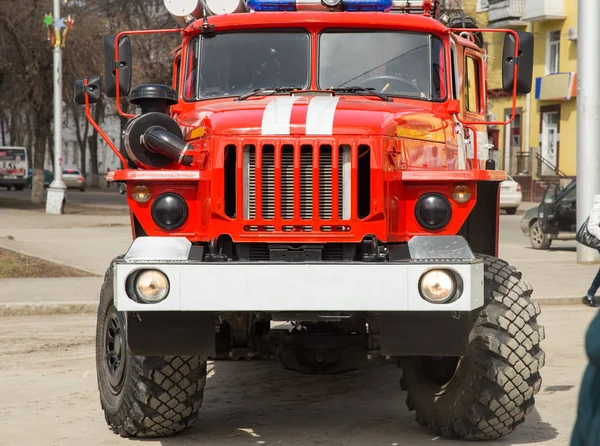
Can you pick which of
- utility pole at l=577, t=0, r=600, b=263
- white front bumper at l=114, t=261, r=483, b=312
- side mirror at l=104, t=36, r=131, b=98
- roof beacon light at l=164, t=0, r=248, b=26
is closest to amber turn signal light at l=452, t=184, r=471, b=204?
white front bumper at l=114, t=261, r=483, b=312

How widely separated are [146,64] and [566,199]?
23.5 m

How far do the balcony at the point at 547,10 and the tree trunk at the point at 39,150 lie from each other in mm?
21876

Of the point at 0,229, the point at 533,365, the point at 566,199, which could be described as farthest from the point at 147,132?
the point at 0,229

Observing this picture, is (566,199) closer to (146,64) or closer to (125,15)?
(146,64)

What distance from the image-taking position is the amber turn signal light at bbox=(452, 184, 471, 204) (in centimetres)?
662

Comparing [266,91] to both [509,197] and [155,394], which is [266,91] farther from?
[509,197]

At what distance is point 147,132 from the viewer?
677 cm

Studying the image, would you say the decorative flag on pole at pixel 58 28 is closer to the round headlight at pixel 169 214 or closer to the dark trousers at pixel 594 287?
the dark trousers at pixel 594 287

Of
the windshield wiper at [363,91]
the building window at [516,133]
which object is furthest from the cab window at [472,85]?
the building window at [516,133]

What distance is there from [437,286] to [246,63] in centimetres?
250

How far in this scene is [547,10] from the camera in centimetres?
5012

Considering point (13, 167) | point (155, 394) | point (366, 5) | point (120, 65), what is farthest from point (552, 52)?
point (155, 394)

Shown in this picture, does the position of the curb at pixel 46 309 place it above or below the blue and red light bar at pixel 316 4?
below

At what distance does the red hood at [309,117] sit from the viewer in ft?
21.1
